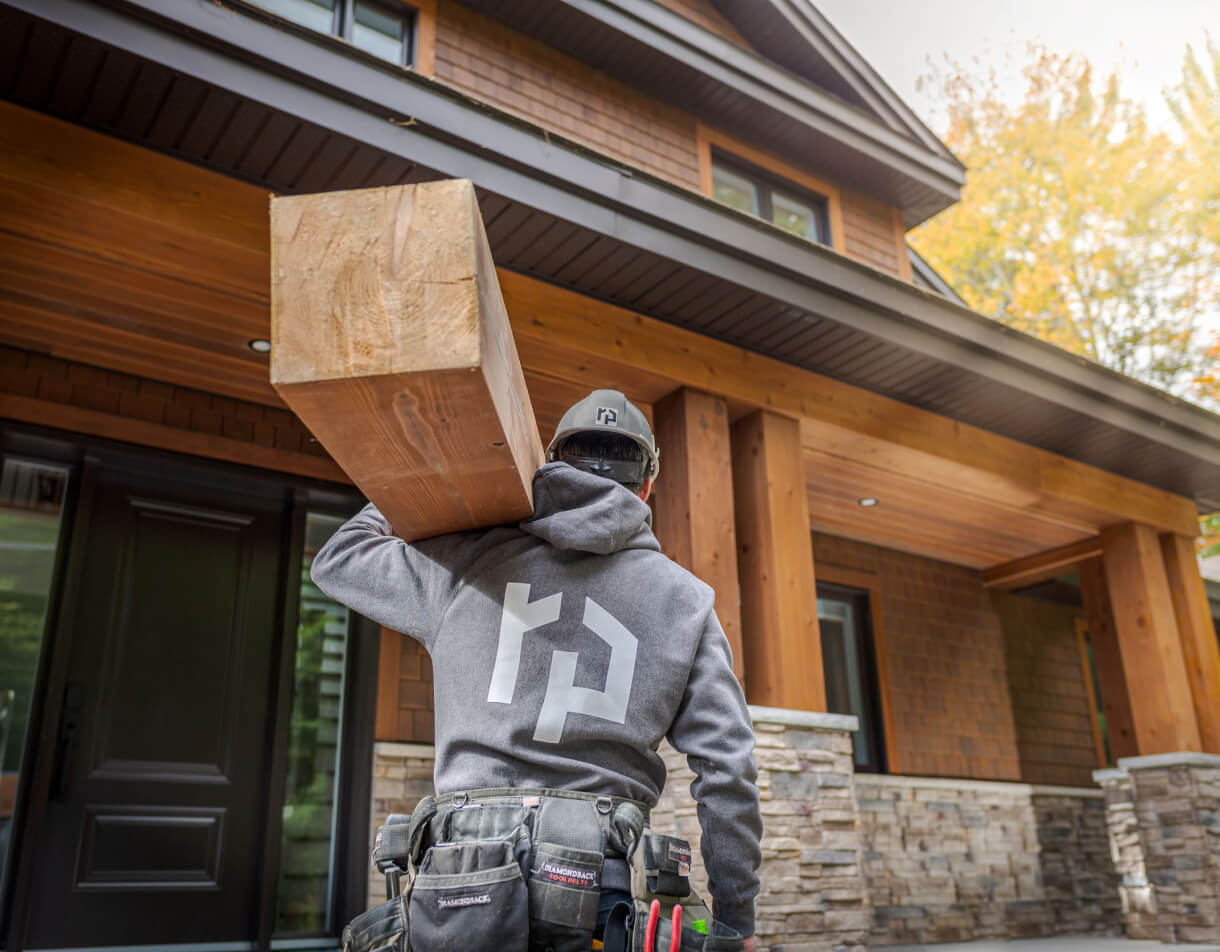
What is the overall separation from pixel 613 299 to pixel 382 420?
321 cm

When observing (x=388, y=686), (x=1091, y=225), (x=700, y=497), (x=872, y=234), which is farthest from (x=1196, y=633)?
(x=1091, y=225)

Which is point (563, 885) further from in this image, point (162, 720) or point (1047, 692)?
point (1047, 692)

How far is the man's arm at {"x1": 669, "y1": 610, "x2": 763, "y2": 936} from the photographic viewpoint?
1.80 m

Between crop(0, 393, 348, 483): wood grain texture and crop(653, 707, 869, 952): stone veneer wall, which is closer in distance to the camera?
crop(653, 707, 869, 952): stone veneer wall

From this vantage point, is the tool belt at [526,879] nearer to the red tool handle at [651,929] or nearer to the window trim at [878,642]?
the red tool handle at [651,929]

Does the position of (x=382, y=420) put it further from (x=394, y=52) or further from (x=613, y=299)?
(x=394, y=52)

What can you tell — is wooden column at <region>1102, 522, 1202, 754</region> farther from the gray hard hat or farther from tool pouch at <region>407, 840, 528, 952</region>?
tool pouch at <region>407, 840, 528, 952</region>

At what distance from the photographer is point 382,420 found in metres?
1.45

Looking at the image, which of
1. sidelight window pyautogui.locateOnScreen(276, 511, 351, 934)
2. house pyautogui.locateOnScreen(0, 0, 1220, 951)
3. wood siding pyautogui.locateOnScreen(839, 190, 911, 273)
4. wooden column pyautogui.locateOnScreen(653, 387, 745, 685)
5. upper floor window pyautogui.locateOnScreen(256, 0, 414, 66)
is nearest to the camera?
house pyautogui.locateOnScreen(0, 0, 1220, 951)

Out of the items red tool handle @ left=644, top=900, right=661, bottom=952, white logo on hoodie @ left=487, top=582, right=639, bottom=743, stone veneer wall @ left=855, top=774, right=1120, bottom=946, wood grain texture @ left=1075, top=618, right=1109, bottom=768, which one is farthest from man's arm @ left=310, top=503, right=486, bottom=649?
wood grain texture @ left=1075, top=618, right=1109, bottom=768

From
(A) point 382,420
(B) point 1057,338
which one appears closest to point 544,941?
(A) point 382,420

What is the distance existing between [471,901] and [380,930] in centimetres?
23

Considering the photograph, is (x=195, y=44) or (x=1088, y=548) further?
(x=1088, y=548)

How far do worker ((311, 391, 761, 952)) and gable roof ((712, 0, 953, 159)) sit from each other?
698 centimetres
